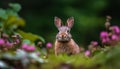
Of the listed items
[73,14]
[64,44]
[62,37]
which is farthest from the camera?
[73,14]

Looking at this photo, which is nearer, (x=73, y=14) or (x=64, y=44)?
(x=64, y=44)

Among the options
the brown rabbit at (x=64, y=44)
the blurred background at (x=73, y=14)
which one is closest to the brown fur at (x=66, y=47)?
the brown rabbit at (x=64, y=44)

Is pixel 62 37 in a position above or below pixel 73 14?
below

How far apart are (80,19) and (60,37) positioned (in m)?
11.0

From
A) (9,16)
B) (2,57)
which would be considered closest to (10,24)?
(9,16)

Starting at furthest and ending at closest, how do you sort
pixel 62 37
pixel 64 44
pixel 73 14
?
1. pixel 73 14
2. pixel 64 44
3. pixel 62 37

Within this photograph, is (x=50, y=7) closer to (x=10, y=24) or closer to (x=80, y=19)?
(x=80, y=19)

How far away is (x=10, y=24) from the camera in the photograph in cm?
775

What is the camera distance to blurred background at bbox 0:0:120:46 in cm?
1866

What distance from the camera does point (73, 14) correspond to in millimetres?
18359

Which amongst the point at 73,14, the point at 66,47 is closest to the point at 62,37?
the point at 66,47

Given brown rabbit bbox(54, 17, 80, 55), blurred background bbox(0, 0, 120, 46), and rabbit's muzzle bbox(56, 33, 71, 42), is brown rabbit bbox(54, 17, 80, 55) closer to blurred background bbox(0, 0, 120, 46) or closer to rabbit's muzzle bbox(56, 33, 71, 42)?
rabbit's muzzle bbox(56, 33, 71, 42)

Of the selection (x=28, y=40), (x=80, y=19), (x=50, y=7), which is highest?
(x=50, y=7)

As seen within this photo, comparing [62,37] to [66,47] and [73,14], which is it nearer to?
[66,47]
